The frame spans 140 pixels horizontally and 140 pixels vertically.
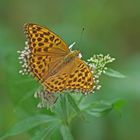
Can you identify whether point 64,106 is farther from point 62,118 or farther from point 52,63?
point 52,63

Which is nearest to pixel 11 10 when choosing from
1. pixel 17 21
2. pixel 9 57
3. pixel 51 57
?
pixel 17 21

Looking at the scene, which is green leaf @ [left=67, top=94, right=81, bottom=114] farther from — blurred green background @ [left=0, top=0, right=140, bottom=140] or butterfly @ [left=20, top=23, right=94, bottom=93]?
blurred green background @ [left=0, top=0, right=140, bottom=140]

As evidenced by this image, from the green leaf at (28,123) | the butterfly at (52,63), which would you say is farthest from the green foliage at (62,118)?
the butterfly at (52,63)

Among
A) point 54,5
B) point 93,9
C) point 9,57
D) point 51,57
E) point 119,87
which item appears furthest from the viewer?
point 54,5

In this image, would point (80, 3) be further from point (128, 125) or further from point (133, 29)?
point (128, 125)

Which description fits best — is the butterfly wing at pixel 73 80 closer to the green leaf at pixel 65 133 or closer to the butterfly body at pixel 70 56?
the butterfly body at pixel 70 56

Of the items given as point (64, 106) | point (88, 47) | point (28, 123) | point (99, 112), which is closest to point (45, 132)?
point (28, 123)
